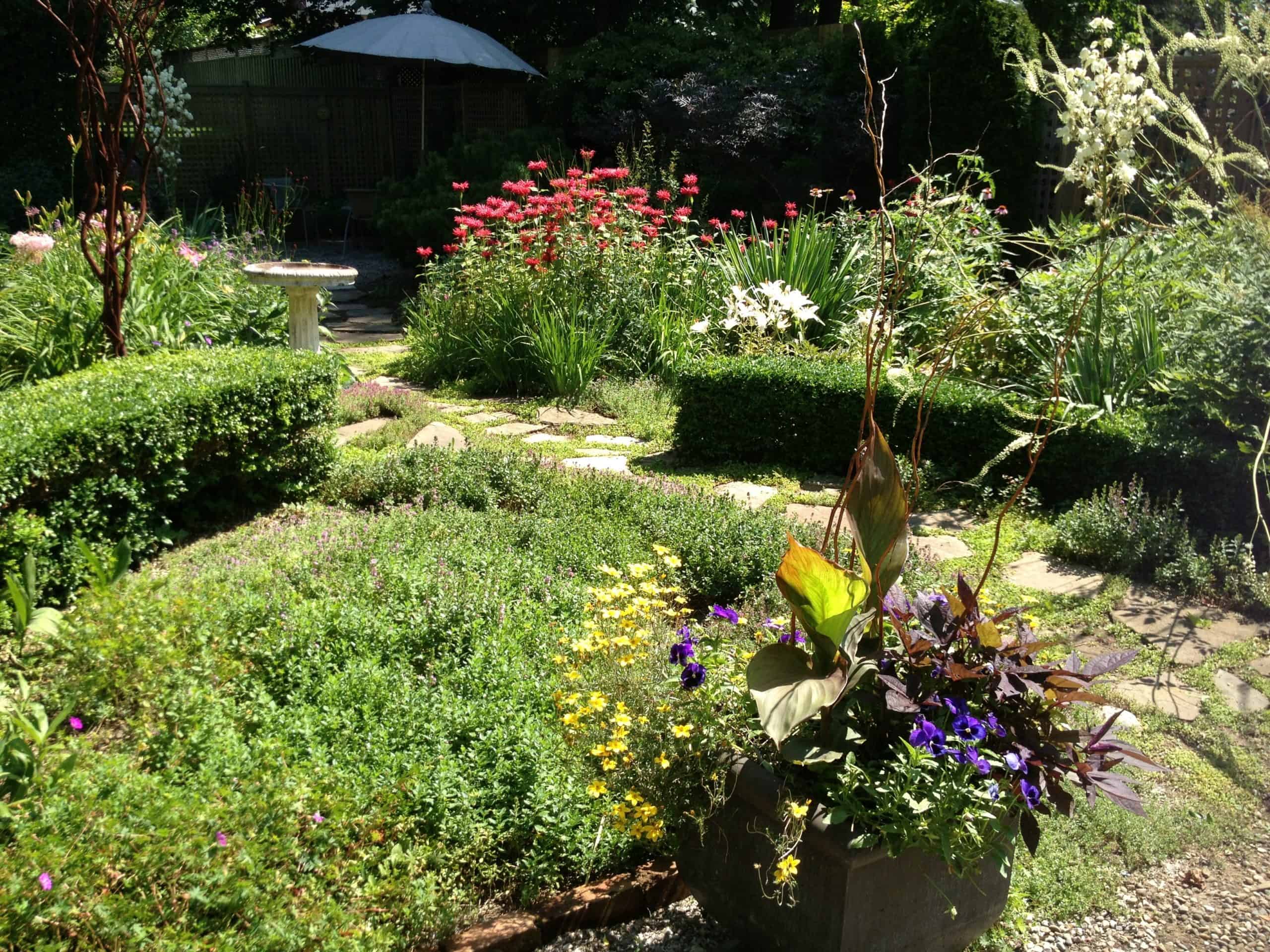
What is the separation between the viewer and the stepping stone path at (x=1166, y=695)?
356 centimetres

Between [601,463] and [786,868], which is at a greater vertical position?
[786,868]

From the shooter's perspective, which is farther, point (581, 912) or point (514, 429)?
point (514, 429)

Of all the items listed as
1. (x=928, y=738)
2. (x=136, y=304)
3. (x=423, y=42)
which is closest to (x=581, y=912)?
(x=928, y=738)

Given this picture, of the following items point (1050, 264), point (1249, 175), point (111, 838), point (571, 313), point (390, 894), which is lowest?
point (390, 894)

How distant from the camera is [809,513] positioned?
524cm

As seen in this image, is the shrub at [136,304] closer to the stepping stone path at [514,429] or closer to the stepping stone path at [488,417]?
the stepping stone path at [488,417]

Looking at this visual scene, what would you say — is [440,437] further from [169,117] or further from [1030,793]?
[169,117]

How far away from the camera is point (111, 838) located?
2.12 metres

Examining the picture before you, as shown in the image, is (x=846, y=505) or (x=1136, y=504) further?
(x=1136, y=504)

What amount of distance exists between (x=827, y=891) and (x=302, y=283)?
5001 millimetres

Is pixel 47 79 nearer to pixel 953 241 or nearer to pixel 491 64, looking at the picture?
pixel 491 64

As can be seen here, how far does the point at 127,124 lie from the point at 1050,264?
9.75 metres

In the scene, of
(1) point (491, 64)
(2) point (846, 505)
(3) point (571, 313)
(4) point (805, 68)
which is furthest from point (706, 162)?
(2) point (846, 505)

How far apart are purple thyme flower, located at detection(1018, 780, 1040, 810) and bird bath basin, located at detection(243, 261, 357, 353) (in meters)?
4.93
